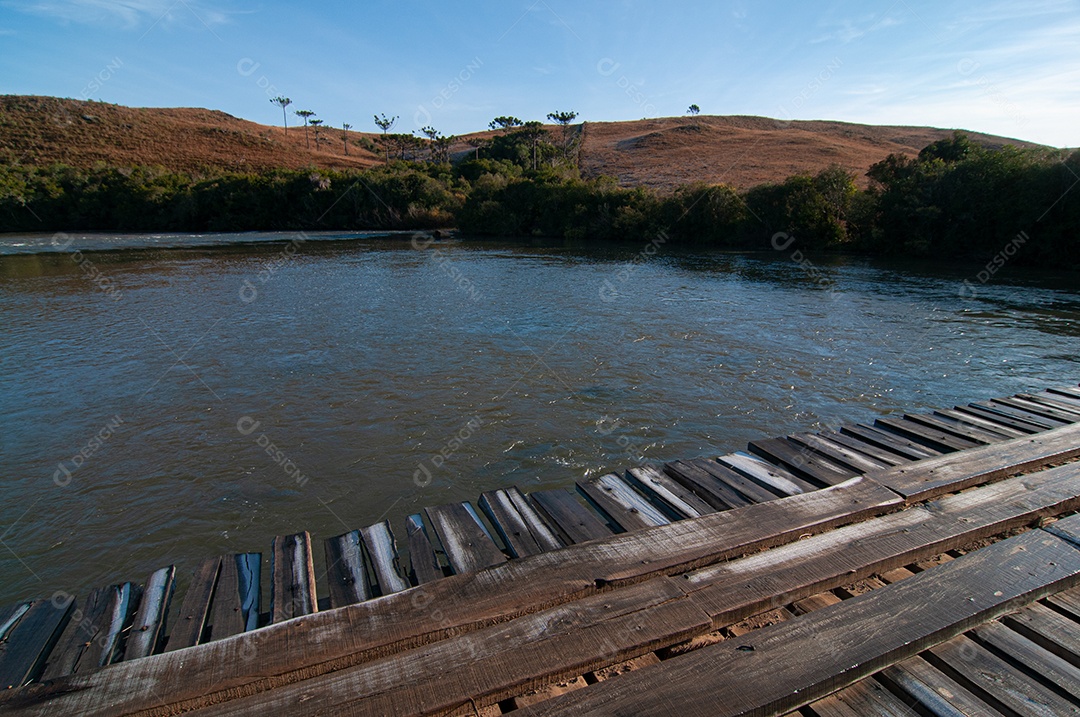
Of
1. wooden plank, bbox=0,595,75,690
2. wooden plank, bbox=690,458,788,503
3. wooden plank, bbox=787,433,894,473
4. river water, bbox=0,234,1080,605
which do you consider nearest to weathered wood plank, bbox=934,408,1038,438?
wooden plank, bbox=787,433,894,473

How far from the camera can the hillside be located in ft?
245

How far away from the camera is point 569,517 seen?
13.2ft

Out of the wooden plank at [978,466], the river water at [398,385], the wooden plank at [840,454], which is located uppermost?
the wooden plank at [978,466]

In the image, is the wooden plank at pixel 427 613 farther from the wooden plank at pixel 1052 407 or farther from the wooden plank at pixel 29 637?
the wooden plank at pixel 1052 407

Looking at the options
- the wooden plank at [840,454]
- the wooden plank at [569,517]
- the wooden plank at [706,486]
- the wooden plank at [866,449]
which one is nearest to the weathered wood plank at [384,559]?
the wooden plank at [569,517]

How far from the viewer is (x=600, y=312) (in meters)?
17.8

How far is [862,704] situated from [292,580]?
9.94 ft

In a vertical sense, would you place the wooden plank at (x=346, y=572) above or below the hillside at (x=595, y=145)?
below

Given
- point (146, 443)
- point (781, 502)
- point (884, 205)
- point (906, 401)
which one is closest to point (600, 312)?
point (906, 401)

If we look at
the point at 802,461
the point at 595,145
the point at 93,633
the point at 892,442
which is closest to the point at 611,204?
the point at 892,442

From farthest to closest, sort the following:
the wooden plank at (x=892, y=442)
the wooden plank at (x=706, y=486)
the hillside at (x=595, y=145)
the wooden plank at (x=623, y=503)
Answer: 1. the hillside at (x=595, y=145)
2. the wooden plank at (x=892, y=442)
3. the wooden plank at (x=706, y=486)
4. the wooden plank at (x=623, y=503)

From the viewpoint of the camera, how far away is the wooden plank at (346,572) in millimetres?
3133

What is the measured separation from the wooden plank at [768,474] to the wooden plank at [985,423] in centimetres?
251

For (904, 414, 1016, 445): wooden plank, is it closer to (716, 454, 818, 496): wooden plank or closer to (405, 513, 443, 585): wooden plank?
(716, 454, 818, 496): wooden plank
